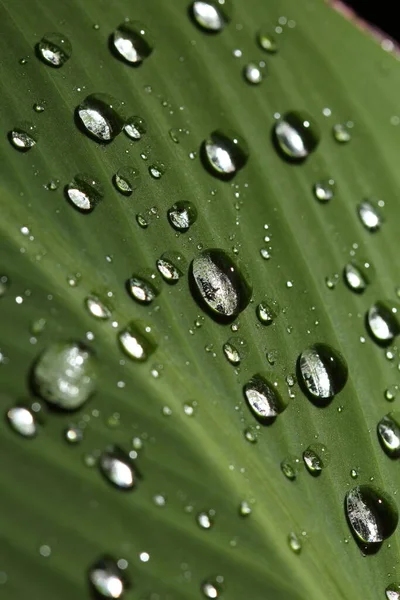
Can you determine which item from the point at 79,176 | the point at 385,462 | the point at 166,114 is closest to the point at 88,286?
the point at 79,176

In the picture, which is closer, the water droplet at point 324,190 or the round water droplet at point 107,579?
the round water droplet at point 107,579

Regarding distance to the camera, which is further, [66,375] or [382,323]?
[382,323]

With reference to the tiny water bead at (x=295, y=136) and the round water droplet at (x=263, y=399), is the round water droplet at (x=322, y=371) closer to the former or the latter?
the round water droplet at (x=263, y=399)

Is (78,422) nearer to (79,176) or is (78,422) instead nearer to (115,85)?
(79,176)

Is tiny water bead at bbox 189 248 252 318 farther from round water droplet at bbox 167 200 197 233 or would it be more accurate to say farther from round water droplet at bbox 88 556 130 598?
round water droplet at bbox 88 556 130 598

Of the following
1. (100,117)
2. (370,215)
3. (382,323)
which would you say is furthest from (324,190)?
(100,117)

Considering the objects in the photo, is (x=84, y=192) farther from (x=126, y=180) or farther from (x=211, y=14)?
(x=211, y=14)

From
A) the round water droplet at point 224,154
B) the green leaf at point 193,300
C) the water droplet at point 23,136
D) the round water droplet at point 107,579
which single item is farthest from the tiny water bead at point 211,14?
the round water droplet at point 107,579

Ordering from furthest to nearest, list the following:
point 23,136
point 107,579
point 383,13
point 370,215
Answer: point 383,13 → point 370,215 → point 23,136 → point 107,579
